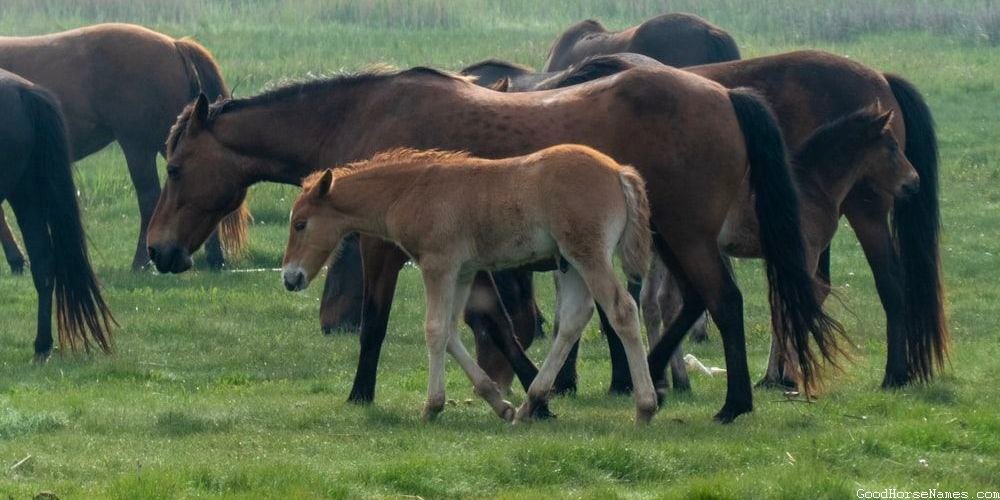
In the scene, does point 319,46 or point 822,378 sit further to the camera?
point 319,46

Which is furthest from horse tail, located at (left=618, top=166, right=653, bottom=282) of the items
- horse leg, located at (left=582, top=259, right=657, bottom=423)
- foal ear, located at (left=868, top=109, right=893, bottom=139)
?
foal ear, located at (left=868, top=109, right=893, bottom=139)

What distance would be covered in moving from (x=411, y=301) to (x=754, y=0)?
30843 mm

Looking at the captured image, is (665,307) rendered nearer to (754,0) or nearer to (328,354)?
(328,354)

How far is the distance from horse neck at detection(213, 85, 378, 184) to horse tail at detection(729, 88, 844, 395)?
2311mm

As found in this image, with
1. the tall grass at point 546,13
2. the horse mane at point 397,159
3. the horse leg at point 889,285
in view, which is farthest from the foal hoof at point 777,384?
the tall grass at point 546,13

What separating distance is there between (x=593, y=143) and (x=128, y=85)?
833 centimetres

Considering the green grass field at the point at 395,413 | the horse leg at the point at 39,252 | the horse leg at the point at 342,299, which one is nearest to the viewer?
the green grass field at the point at 395,413

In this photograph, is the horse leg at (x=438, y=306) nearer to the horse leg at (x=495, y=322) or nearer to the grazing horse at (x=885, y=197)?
the horse leg at (x=495, y=322)

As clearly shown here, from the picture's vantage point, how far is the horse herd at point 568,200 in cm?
813

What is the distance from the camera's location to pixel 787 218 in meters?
8.80

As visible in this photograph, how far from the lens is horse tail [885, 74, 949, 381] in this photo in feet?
32.9

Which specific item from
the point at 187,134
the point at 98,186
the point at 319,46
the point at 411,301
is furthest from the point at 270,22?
the point at 187,134

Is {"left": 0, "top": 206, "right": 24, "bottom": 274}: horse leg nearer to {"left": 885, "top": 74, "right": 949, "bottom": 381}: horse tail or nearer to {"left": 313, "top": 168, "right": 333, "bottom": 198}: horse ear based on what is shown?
{"left": 313, "top": 168, "right": 333, "bottom": 198}: horse ear

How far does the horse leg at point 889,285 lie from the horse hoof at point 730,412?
166 centimetres
